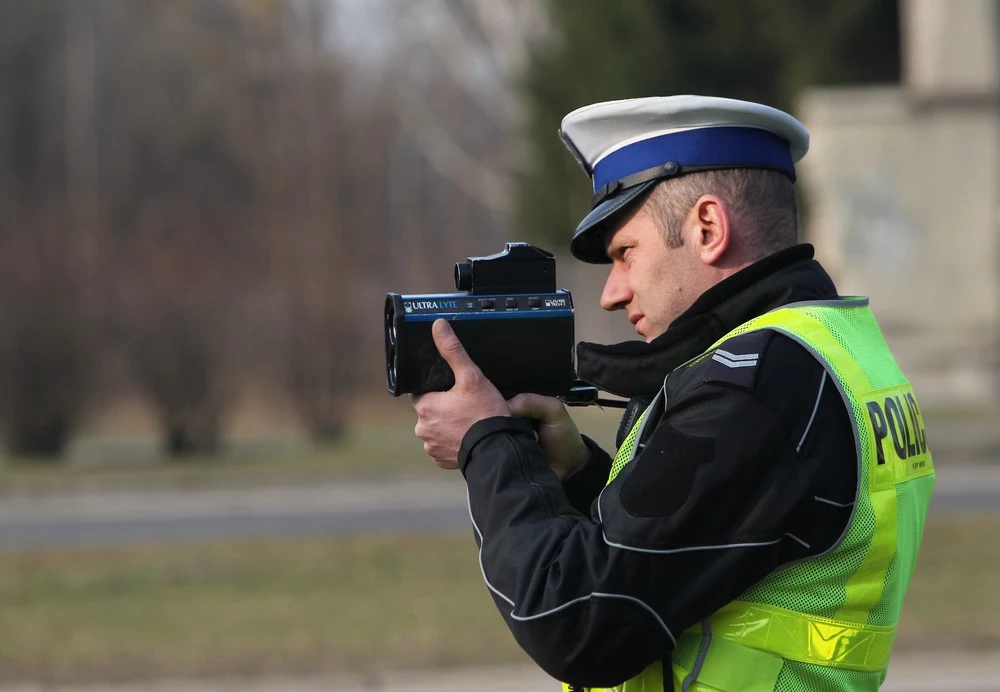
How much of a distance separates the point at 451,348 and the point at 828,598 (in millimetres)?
637

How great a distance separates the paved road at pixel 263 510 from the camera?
1085cm

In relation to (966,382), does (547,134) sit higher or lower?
higher

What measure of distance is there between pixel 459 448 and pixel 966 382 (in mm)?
17389

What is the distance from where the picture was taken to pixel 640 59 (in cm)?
2002

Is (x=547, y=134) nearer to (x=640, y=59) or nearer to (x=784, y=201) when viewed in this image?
(x=640, y=59)

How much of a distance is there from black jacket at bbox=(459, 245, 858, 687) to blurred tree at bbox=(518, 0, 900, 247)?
17.7 m

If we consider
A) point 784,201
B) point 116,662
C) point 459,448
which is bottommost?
point 116,662

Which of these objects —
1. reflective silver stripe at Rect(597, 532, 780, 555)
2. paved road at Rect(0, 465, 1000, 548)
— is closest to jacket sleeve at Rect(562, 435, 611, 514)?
reflective silver stripe at Rect(597, 532, 780, 555)

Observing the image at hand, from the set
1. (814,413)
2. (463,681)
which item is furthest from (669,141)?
(463,681)

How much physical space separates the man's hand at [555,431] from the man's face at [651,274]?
0.65 feet

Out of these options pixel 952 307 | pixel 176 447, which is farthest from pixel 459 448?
pixel 952 307

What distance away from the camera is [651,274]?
6.81ft

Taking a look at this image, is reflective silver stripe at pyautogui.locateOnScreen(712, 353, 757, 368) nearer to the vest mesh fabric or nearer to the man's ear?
the vest mesh fabric

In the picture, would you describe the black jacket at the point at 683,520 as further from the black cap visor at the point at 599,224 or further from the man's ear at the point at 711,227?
the black cap visor at the point at 599,224
